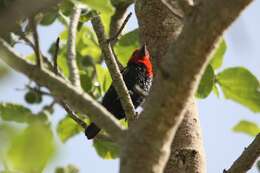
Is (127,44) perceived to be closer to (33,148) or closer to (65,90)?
(65,90)

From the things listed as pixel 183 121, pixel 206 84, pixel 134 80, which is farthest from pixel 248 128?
pixel 134 80

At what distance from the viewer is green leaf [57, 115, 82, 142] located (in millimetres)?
2985

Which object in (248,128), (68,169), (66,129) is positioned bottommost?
(248,128)

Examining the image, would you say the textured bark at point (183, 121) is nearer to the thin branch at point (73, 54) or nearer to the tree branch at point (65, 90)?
the thin branch at point (73, 54)

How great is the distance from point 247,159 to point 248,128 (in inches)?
27.5

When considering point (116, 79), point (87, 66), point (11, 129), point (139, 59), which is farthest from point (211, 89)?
point (139, 59)

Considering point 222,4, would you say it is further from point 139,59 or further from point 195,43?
point 139,59

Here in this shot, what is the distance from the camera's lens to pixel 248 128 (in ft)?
9.11

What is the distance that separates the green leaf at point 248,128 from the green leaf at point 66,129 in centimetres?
80

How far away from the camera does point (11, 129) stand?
125 centimetres

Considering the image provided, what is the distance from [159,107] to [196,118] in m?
1.12

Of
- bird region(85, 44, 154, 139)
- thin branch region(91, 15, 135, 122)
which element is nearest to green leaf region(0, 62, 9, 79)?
thin branch region(91, 15, 135, 122)

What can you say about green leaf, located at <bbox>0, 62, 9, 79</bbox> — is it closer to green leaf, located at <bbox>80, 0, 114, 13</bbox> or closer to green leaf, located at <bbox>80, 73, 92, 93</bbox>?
green leaf, located at <bbox>80, 0, 114, 13</bbox>

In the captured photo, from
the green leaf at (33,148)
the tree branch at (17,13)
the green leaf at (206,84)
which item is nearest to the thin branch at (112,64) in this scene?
the green leaf at (206,84)
